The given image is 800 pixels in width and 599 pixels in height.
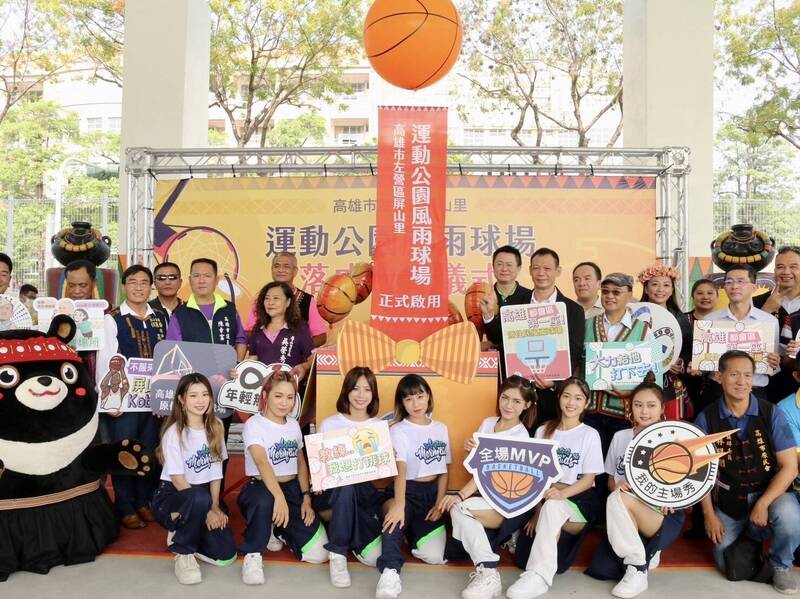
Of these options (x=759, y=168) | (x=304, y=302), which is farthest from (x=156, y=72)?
(x=759, y=168)

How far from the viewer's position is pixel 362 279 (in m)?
4.68

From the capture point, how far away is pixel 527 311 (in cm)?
375

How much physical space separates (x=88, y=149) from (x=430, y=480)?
17.8m

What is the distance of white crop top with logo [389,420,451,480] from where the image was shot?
3.45m

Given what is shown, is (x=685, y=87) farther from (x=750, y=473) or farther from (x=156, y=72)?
(x=750, y=473)

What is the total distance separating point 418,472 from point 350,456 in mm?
360

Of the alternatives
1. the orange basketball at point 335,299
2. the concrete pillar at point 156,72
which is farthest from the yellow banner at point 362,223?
the concrete pillar at point 156,72

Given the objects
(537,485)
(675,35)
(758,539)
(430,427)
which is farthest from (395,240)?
(675,35)

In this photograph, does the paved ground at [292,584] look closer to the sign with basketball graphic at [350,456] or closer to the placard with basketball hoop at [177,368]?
the sign with basketball graphic at [350,456]

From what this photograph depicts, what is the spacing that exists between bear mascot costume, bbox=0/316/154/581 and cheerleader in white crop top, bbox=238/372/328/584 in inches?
22.0

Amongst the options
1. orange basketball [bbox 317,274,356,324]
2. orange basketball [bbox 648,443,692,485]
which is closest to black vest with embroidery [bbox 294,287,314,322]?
orange basketball [bbox 317,274,356,324]

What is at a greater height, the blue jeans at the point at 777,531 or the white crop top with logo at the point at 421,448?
the white crop top with logo at the point at 421,448

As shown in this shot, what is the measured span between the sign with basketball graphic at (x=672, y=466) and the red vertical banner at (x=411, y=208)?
129 cm

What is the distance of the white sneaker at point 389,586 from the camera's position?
3016 mm
